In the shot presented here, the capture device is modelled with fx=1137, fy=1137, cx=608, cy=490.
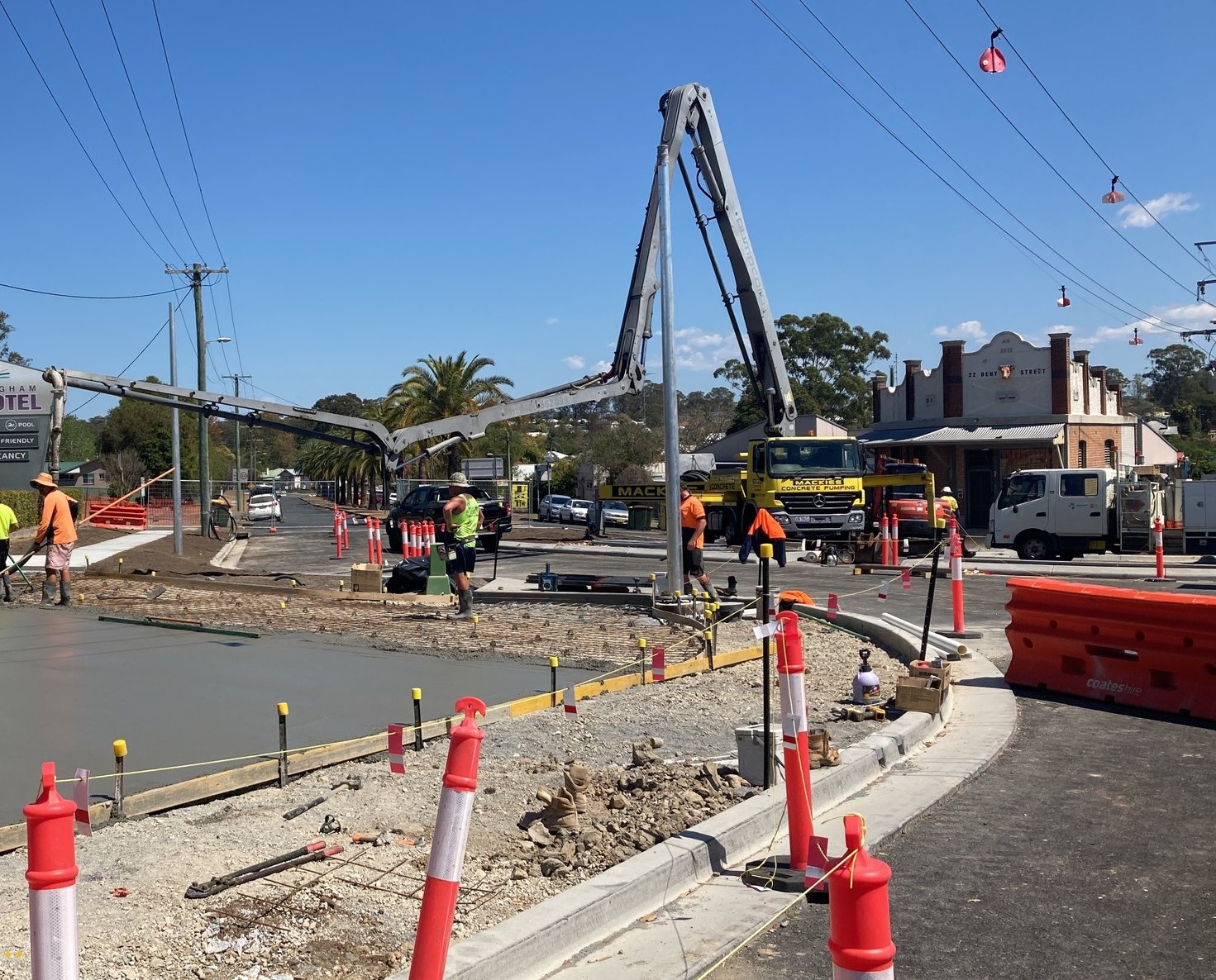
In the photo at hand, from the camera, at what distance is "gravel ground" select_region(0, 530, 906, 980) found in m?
4.39

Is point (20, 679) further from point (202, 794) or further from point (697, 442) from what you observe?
point (697, 442)

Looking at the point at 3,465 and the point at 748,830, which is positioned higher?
the point at 3,465

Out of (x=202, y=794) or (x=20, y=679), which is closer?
(x=202, y=794)

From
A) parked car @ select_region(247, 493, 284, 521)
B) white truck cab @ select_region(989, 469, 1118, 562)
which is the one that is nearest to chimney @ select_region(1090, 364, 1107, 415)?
white truck cab @ select_region(989, 469, 1118, 562)

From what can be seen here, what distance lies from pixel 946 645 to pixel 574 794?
7.68 meters

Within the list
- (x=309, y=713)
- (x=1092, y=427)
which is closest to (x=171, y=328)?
(x=309, y=713)

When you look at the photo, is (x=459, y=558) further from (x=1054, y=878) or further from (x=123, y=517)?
(x=123, y=517)

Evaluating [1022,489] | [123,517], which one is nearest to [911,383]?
[1022,489]

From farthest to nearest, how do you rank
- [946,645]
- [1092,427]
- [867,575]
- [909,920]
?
[1092,427] → [867,575] → [946,645] → [909,920]

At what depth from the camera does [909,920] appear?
5.15 meters

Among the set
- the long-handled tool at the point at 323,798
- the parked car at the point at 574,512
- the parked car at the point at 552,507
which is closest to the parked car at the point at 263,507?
the parked car at the point at 552,507

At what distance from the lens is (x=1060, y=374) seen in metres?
49.1

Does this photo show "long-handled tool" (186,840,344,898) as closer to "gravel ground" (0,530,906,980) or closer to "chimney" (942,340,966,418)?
"gravel ground" (0,530,906,980)

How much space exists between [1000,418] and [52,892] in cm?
5125
